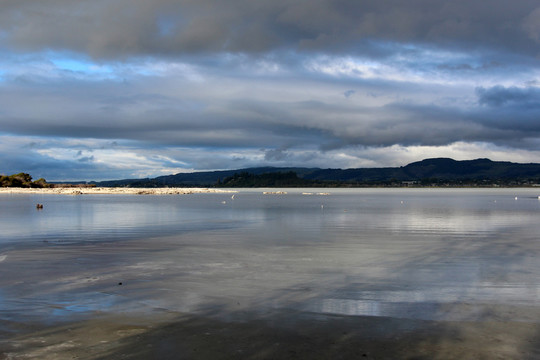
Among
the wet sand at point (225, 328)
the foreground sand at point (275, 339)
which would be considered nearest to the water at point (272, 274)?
the wet sand at point (225, 328)

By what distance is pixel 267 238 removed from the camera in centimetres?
2641

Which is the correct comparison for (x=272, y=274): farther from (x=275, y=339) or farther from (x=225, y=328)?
(x=275, y=339)

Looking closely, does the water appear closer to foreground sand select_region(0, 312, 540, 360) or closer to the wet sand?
the wet sand

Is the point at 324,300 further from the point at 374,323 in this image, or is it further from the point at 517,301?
the point at 517,301

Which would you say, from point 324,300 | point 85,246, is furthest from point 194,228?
point 324,300

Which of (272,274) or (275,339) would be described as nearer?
(275,339)

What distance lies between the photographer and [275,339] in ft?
29.7

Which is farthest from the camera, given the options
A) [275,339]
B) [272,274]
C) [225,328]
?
[272,274]

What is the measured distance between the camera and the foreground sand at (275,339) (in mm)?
8281

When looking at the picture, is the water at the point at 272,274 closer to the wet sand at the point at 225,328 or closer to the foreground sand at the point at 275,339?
the wet sand at the point at 225,328

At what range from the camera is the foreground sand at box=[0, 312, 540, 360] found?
8.28 metres

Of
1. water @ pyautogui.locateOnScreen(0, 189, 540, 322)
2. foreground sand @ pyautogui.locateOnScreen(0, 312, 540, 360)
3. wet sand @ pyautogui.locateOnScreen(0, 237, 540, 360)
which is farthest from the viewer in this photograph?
water @ pyautogui.locateOnScreen(0, 189, 540, 322)

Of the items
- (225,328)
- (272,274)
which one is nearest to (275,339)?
(225,328)

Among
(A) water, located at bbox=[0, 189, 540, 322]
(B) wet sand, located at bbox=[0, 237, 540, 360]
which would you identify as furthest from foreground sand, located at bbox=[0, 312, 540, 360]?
(A) water, located at bbox=[0, 189, 540, 322]
